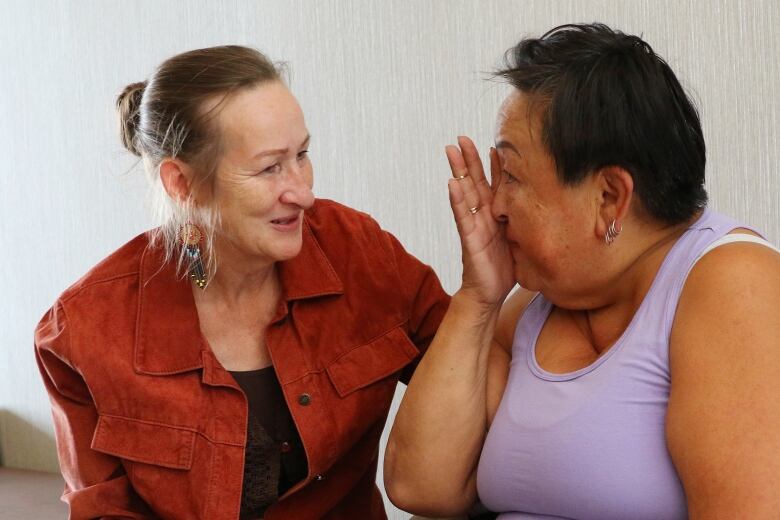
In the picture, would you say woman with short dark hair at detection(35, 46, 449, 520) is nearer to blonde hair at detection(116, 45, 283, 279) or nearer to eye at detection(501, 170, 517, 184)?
blonde hair at detection(116, 45, 283, 279)

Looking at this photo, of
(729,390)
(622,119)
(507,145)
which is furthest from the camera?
(507,145)

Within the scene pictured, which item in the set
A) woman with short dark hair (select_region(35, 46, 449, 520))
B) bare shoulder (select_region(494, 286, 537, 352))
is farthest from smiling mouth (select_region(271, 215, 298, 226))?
bare shoulder (select_region(494, 286, 537, 352))

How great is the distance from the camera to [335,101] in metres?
2.60

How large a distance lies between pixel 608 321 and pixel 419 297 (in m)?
0.49

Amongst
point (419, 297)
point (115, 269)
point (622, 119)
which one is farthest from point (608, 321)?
point (115, 269)

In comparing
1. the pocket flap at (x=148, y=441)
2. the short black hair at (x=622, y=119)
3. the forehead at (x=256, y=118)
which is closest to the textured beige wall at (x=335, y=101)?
the forehead at (x=256, y=118)

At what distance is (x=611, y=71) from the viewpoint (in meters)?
1.33

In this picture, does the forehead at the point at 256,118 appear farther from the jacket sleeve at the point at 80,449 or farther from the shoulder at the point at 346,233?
the jacket sleeve at the point at 80,449

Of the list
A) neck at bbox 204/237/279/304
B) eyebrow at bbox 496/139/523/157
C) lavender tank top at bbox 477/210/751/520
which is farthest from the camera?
neck at bbox 204/237/279/304

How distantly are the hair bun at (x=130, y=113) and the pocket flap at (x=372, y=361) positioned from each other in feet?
1.70

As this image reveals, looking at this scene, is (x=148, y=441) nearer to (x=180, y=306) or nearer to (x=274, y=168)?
(x=180, y=306)

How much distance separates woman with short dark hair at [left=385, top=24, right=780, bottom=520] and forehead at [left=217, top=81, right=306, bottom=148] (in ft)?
1.01

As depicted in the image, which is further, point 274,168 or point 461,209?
point 274,168

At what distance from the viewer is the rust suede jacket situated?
1739 mm
